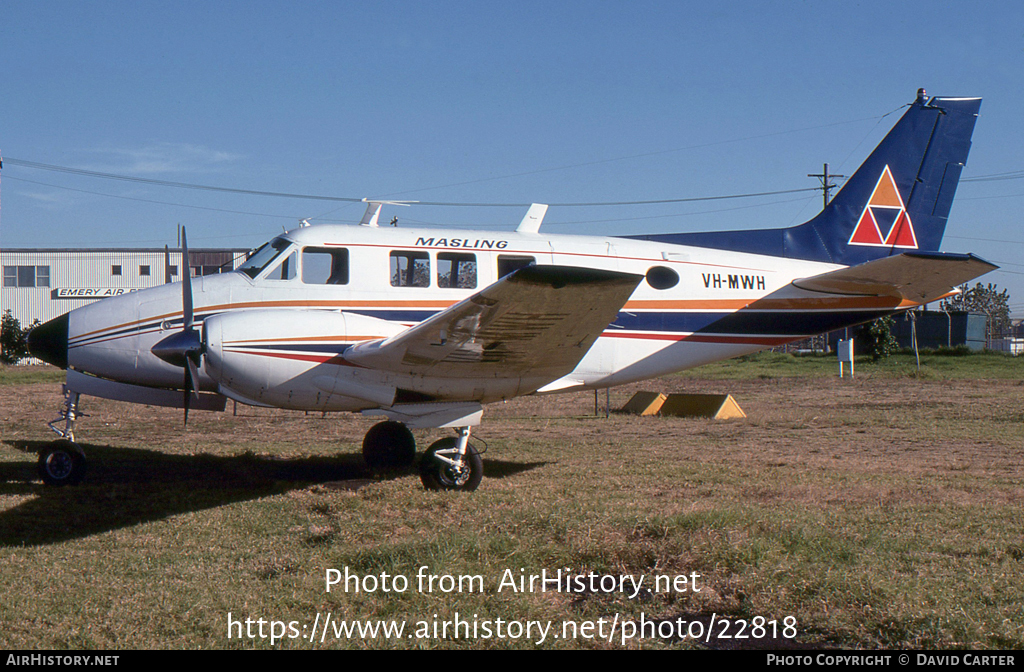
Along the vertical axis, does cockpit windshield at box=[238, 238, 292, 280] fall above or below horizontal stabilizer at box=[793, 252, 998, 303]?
above

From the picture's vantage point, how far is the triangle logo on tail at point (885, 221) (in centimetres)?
1179

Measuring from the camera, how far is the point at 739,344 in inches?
428

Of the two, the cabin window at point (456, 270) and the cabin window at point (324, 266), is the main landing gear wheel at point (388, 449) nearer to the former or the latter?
the cabin window at point (456, 270)

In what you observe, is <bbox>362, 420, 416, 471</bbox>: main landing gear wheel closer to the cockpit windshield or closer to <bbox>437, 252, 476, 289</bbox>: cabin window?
<bbox>437, 252, 476, 289</bbox>: cabin window

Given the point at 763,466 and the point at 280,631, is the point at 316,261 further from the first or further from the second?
the point at 763,466

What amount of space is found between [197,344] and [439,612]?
4882 mm

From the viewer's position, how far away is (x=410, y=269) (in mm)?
9805

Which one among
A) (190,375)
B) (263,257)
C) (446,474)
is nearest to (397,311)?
(263,257)

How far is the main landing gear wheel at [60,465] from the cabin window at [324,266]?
3516mm

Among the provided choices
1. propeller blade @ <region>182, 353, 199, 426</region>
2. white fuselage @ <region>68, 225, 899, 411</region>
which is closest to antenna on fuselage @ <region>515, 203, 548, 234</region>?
white fuselage @ <region>68, 225, 899, 411</region>

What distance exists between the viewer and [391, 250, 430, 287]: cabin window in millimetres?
9727

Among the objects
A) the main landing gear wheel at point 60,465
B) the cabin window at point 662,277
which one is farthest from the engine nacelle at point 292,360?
the cabin window at point 662,277

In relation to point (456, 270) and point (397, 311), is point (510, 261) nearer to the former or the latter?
point (456, 270)

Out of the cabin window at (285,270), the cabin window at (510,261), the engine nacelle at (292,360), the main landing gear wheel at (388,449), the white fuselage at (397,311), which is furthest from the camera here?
the main landing gear wheel at (388,449)
